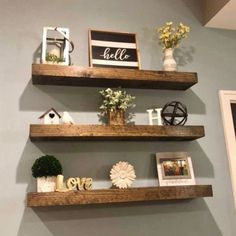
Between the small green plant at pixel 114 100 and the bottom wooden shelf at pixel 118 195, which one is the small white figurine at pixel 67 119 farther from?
the bottom wooden shelf at pixel 118 195

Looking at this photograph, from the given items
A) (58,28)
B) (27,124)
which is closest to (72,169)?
(27,124)

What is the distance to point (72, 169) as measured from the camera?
6.38 ft

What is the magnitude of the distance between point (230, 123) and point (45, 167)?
4.27 ft

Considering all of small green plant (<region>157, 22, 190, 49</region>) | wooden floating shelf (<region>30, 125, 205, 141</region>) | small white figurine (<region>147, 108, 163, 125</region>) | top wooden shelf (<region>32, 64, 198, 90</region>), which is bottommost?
wooden floating shelf (<region>30, 125, 205, 141</region>)

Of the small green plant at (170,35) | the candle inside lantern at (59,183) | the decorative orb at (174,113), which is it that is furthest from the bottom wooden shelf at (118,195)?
the small green plant at (170,35)

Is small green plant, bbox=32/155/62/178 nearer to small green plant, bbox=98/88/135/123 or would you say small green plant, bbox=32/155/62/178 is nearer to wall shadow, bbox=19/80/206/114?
wall shadow, bbox=19/80/206/114

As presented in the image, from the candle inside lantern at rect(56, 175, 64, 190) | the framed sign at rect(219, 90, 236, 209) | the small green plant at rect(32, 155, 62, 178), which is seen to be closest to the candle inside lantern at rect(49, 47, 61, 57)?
the small green plant at rect(32, 155, 62, 178)

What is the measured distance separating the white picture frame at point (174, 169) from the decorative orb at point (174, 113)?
8.0 inches

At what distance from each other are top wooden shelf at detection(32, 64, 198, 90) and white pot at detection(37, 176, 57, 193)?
1.90ft

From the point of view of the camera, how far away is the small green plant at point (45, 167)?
5.82 ft

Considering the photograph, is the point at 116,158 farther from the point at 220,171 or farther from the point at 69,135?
the point at 220,171

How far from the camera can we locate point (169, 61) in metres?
2.16

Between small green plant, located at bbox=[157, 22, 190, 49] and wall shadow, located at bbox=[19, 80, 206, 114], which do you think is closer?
wall shadow, located at bbox=[19, 80, 206, 114]

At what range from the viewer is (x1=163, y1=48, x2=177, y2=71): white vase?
2148 millimetres
